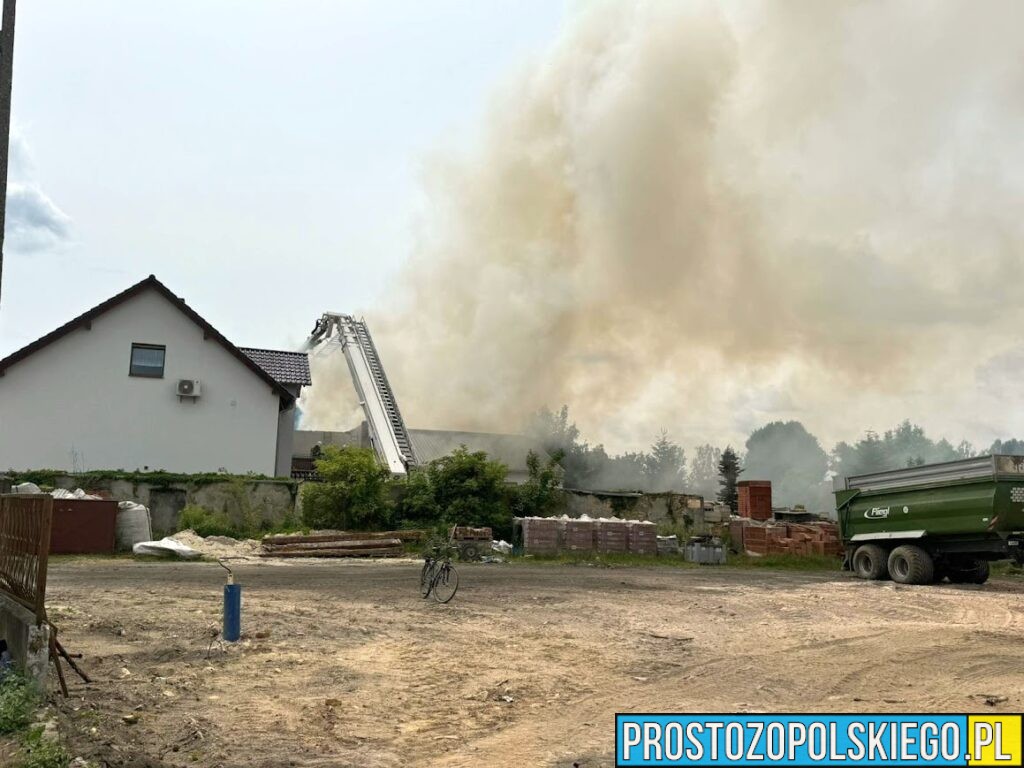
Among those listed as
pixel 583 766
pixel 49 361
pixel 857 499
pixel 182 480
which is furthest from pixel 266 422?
pixel 583 766

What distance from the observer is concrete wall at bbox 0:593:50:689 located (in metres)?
6.28

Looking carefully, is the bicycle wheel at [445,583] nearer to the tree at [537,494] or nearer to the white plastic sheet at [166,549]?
the white plastic sheet at [166,549]

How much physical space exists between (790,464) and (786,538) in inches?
3386

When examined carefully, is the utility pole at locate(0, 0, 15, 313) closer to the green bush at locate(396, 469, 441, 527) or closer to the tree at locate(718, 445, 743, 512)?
the green bush at locate(396, 469, 441, 527)

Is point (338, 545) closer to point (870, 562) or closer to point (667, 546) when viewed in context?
point (667, 546)

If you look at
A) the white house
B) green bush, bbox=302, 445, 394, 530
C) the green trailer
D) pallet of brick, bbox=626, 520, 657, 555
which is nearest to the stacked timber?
green bush, bbox=302, 445, 394, 530

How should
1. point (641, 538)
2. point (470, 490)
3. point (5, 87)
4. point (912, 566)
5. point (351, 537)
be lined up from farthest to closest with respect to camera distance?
point (470, 490), point (641, 538), point (351, 537), point (912, 566), point (5, 87)

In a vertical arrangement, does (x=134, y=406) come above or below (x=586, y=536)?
above

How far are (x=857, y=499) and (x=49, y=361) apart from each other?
28760mm

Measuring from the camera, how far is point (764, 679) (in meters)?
8.19

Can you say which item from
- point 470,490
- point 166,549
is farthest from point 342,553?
point 470,490

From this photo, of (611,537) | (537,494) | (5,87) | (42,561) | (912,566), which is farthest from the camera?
(537,494)

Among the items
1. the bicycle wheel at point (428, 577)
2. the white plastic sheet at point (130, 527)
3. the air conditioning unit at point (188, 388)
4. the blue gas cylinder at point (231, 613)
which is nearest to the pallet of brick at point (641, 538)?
the bicycle wheel at point (428, 577)

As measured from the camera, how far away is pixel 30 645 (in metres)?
6.28
